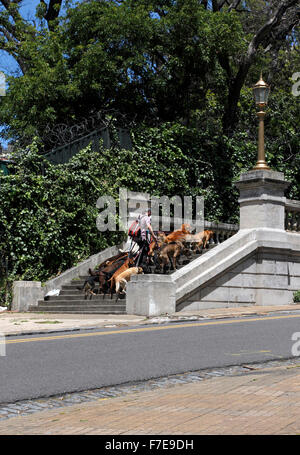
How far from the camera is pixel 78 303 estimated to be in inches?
713

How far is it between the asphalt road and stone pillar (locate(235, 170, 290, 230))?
6.04 meters

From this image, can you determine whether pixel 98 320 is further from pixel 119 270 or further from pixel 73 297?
pixel 73 297

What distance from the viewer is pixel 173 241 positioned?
18297 mm

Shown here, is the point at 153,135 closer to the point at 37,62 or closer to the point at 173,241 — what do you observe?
the point at 37,62

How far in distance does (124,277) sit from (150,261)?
80.7 inches

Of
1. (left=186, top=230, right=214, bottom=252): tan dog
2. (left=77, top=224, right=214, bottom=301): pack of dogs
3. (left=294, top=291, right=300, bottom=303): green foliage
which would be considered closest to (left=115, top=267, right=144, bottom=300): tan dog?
(left=77, top=224, right=214, bottom=301): pack of dogs

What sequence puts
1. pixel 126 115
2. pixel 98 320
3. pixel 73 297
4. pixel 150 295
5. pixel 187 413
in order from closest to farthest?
pixel 187 413, pixel 98 320, pixel 150 295, pixel 73 297, pixel 126 115

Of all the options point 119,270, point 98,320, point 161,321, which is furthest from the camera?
point 119,270

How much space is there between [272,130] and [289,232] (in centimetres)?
1110

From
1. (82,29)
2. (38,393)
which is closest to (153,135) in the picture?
(82,29)

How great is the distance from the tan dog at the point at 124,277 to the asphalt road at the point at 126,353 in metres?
4.32

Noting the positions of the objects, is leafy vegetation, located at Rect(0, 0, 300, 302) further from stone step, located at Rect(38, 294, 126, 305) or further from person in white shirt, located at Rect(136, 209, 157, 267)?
person in white shirt, located at Rect(136, 209, 157, 267)

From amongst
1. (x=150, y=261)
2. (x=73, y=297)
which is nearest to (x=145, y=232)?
(x=150, y=261)

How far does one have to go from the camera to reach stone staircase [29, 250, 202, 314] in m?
16.7
